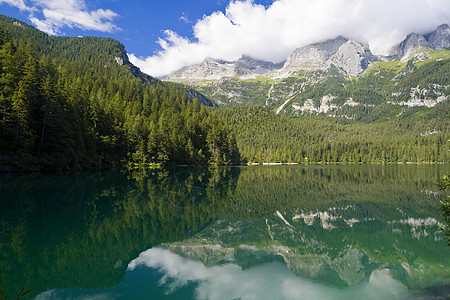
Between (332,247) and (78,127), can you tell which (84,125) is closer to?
(78,127)

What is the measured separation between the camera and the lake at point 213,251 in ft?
33.8

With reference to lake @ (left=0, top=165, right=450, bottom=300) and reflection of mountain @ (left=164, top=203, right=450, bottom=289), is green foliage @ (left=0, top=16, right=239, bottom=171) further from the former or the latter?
reflection of mountain @ (left=164, top=203, right=450, bottom=289)

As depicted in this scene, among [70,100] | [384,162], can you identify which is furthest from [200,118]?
[384,162]

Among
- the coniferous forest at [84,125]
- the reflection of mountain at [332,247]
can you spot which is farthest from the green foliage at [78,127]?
the reflection of mountain at [332,247]

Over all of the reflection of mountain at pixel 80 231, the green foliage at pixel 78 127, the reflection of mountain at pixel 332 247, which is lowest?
the reflection of mountain at pixel 332 247

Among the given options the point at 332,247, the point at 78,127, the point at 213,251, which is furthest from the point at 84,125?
the point at 332,247

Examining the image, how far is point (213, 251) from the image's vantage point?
14.8 m

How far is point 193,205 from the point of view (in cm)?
2661

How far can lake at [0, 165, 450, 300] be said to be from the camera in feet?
33.8

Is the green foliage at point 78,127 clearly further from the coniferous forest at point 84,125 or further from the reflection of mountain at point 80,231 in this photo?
the reflection of mountain at point 80,231

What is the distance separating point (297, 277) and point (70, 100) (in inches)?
2791

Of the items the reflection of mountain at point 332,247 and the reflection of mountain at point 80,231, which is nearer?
the reflection of mountain at point 80,231

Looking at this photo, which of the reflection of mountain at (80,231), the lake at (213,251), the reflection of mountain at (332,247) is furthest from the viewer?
the reflection of mountain at (332,247)

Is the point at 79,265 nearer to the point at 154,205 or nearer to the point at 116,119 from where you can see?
the point at 154,205
